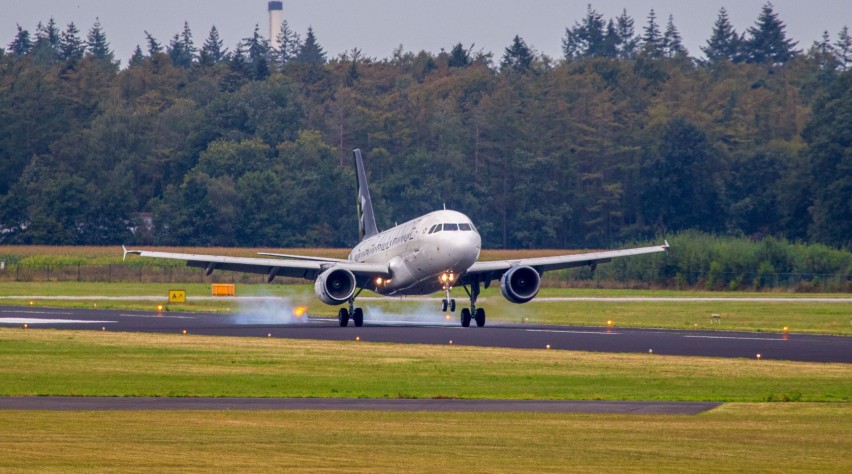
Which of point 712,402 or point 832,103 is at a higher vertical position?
point 832,103

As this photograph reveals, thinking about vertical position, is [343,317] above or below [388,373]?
above

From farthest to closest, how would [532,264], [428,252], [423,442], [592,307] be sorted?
[592,307] → [532,264] → [428,252] → [423,442]

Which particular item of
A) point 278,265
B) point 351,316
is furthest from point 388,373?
point 278,265

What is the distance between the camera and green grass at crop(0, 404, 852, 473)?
64.0ft

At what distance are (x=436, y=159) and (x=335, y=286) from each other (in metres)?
110

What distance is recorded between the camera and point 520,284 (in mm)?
54219

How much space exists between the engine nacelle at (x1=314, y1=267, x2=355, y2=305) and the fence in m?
41.0

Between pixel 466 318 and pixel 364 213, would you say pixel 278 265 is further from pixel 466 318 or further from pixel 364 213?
pixel 364 213

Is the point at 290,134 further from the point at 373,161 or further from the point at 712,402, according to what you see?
the point at 712,402

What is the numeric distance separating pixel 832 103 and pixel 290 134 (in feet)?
217

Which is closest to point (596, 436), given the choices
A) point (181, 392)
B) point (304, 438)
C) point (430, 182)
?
point (304, 438)

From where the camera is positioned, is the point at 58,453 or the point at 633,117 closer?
the point at 58,453

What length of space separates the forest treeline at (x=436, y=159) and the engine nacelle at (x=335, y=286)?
82165 millimetres

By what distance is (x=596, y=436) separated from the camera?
74.2ft
